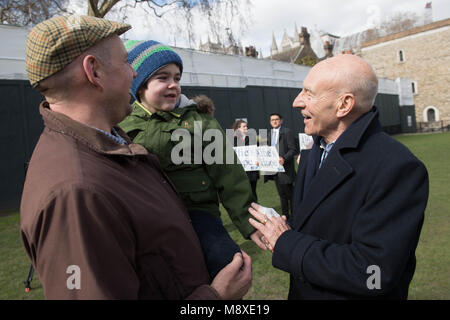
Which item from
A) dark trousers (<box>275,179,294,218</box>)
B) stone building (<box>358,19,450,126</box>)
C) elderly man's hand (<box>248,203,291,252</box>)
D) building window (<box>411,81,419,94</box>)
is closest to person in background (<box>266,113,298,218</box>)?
dark trousers (<box>275,179,294,218</box>)

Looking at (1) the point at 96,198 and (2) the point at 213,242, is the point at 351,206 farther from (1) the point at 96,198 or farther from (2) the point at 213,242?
(1) the point at 96,198

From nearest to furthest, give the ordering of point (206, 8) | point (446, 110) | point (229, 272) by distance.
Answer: point (229, 272) < point (206, 8) < point (446, 110)

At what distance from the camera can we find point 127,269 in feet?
3.27

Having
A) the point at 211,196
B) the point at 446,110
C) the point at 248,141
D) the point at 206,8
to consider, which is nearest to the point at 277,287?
the point at 211,196

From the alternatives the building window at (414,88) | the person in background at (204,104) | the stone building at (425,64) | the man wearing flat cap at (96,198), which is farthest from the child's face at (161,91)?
the building window at (414,88)

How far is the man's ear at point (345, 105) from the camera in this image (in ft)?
5.54

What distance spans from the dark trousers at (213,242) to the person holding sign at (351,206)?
0.24 meters

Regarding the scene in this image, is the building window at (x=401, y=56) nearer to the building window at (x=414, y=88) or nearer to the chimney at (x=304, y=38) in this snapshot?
the building window at (x=414, y=88)

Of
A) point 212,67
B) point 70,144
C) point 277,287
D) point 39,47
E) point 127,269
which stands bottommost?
point 277,287

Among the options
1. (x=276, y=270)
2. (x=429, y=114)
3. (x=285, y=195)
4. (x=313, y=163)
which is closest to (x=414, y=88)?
(x=429, y=114)

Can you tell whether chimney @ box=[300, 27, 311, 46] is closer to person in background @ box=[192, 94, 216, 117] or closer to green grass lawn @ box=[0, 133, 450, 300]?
green grass lawn @ box=[0, 133, 450, 300]
